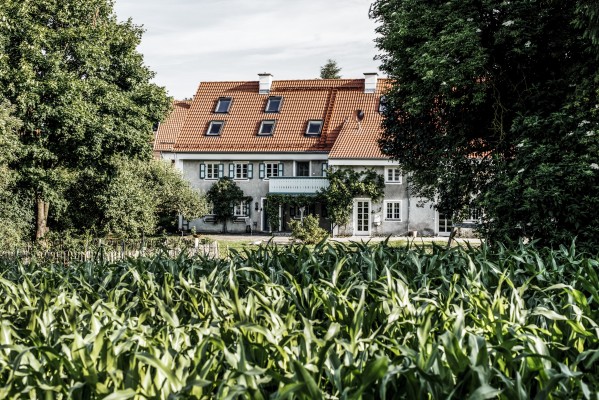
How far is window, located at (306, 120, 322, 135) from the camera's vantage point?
43.5 metres

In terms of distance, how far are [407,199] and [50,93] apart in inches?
886

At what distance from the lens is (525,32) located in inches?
618

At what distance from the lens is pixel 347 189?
39594mm

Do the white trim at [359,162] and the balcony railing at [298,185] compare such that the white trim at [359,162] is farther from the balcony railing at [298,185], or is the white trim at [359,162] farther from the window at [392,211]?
the window at [392,211]

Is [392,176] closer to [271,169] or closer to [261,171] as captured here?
[271,169]

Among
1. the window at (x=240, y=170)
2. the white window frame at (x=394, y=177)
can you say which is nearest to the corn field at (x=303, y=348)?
the white window frame at (x=394, y=177)

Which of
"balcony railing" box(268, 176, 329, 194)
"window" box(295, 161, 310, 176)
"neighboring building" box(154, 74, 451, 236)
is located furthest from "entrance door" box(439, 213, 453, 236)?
"window" box(295, 161, 310, 176)

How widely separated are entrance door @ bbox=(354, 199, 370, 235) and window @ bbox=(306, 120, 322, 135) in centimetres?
602

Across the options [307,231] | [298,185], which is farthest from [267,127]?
[307,231]

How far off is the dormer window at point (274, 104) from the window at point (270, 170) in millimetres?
4209

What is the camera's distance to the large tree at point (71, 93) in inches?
931

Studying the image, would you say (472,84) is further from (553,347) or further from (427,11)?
(553,347)

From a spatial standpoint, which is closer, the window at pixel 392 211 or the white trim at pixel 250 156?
the window at pixel 392 211

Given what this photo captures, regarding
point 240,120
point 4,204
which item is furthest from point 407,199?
point 4,204
